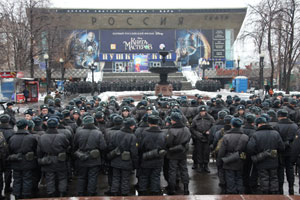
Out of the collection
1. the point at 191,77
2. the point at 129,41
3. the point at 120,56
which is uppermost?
the point at 129,41

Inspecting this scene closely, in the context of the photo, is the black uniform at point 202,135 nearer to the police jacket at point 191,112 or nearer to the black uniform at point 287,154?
the black uniform at point 287,154

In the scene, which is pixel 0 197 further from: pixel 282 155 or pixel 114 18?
pixel 114 18

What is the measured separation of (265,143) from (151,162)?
7.14ft

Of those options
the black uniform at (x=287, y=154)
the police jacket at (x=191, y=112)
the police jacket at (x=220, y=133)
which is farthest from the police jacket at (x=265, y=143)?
the police jacket at (x=191, y=112)

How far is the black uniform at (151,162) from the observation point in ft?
19.3

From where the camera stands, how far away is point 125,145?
5.80 metres

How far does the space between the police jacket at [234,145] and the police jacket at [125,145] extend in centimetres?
168

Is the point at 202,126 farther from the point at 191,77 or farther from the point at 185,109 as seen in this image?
the point at 191,77

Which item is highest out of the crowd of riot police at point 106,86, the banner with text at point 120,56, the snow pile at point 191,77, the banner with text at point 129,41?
the banner with text at point 129,41

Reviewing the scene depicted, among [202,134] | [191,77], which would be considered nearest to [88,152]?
[202,134]

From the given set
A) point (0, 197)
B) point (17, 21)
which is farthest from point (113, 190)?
point (17, 21)

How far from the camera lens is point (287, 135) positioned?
255 inches

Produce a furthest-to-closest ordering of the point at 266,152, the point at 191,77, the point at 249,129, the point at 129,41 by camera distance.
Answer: the point at 129,41 → the point at 191,77 → the point at 249,129 → the point at 266,152

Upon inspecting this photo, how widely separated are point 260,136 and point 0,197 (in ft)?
17.0
